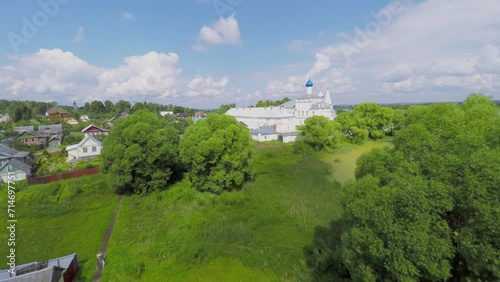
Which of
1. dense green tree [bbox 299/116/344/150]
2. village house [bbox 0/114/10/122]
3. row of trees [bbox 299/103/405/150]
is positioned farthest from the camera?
village house [bbox 0/114/10/122]

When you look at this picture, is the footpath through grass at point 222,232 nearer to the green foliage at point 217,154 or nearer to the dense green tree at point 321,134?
the green foliage at point 217,154

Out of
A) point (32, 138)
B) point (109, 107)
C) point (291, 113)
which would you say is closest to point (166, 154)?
point (32, 138)

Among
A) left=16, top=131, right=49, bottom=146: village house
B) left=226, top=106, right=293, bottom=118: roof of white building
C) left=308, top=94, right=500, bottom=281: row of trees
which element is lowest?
left=16, top=131, right=49, bottom=146: village house

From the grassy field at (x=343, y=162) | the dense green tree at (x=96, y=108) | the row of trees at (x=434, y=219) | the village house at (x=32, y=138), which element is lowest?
the grassy field at (x=343, y=162)

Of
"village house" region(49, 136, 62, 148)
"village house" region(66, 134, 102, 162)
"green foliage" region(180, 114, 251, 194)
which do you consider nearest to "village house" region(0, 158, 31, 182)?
"village house" region(66, 134, 102, 162)

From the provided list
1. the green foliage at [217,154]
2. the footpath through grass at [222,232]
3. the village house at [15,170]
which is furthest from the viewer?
the village house at [15,170]

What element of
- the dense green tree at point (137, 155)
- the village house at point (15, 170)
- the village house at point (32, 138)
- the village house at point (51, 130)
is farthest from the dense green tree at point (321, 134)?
the village house at point (51, 130)

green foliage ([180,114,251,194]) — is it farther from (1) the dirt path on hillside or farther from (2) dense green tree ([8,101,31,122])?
(2) dense green tree ([8,101,31,122])
